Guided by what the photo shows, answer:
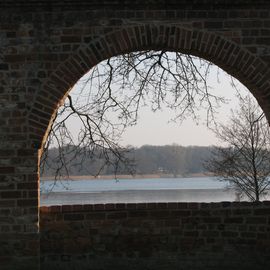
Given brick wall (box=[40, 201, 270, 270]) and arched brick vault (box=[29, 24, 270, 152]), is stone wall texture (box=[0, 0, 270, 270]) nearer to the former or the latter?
arched brick vault (box=[29, 24, 270, 152])

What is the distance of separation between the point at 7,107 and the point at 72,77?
0.82 meters

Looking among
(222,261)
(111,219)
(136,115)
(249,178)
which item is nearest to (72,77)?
(111,219)

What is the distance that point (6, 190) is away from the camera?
5.79m

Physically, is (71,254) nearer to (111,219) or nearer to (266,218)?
(111,219)

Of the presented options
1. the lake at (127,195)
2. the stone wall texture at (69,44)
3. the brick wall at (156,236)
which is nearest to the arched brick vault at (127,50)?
the stone wall texture at (69,44)

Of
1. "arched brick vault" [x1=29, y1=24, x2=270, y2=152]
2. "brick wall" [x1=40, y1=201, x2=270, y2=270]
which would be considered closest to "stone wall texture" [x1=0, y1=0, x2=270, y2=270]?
"arched brick vault" [x1=29, y1=24, x2=270, y2=152]

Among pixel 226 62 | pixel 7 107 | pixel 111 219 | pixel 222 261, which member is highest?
pixel 226 62

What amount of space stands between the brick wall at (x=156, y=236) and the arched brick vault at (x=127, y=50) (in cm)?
139

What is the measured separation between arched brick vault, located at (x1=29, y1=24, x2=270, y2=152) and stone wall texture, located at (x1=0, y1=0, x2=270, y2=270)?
12 mm

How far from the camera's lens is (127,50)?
596cm

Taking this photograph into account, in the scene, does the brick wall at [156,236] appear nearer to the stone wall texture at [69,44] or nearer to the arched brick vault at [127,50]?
the stone wall texture at [69,44]

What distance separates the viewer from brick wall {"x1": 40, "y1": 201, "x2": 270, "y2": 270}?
6.55 metres

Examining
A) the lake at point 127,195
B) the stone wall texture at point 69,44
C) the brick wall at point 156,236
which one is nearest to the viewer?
the stone wall texture at point 69,44

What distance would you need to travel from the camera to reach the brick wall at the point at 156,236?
21.5 feet
